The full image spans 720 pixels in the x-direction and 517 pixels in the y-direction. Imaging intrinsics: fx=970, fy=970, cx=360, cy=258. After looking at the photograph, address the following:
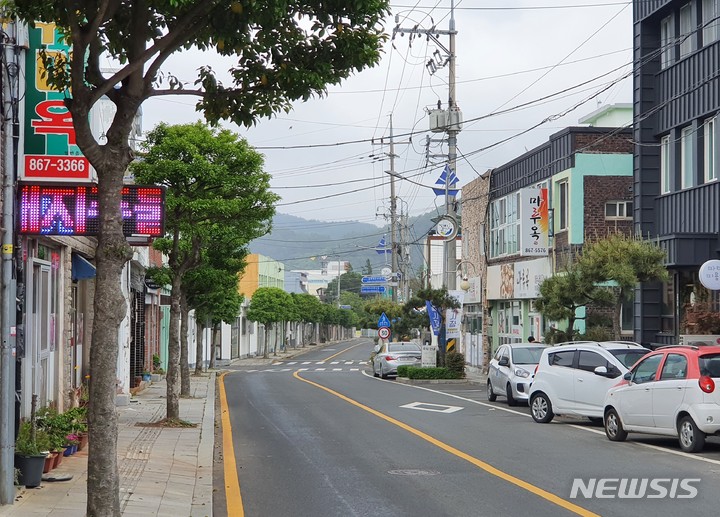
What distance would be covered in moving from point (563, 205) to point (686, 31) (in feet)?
31.1

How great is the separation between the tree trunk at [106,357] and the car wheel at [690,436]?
936 cm

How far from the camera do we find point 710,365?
14453mm

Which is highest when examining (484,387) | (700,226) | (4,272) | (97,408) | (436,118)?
(436,118)

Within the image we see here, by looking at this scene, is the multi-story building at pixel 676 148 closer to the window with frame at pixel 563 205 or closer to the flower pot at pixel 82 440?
the window with frame at pixel 563 205

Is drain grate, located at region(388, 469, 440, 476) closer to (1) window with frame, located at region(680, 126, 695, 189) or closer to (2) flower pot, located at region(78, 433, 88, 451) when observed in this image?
(2) flower pot, located at region(78, 433, 88, 451)

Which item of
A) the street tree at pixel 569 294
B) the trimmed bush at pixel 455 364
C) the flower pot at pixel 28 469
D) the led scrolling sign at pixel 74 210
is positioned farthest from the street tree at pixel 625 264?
the flower pot at pixel 28 469

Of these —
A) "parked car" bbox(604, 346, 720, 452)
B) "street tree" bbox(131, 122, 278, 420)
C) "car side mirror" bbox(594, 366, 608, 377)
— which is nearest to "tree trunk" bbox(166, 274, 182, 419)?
"street tree" bbox(131, 122, 278, 420)

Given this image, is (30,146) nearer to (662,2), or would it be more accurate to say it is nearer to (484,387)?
(662,2)

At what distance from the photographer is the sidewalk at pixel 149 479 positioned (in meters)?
9.99

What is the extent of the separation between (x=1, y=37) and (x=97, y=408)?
4684 millimetres

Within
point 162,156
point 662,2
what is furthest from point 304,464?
point 662,2

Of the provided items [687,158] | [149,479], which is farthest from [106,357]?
[687,158]

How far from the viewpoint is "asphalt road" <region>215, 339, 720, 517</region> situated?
10.4 meters

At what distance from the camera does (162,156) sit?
65.2 feet
